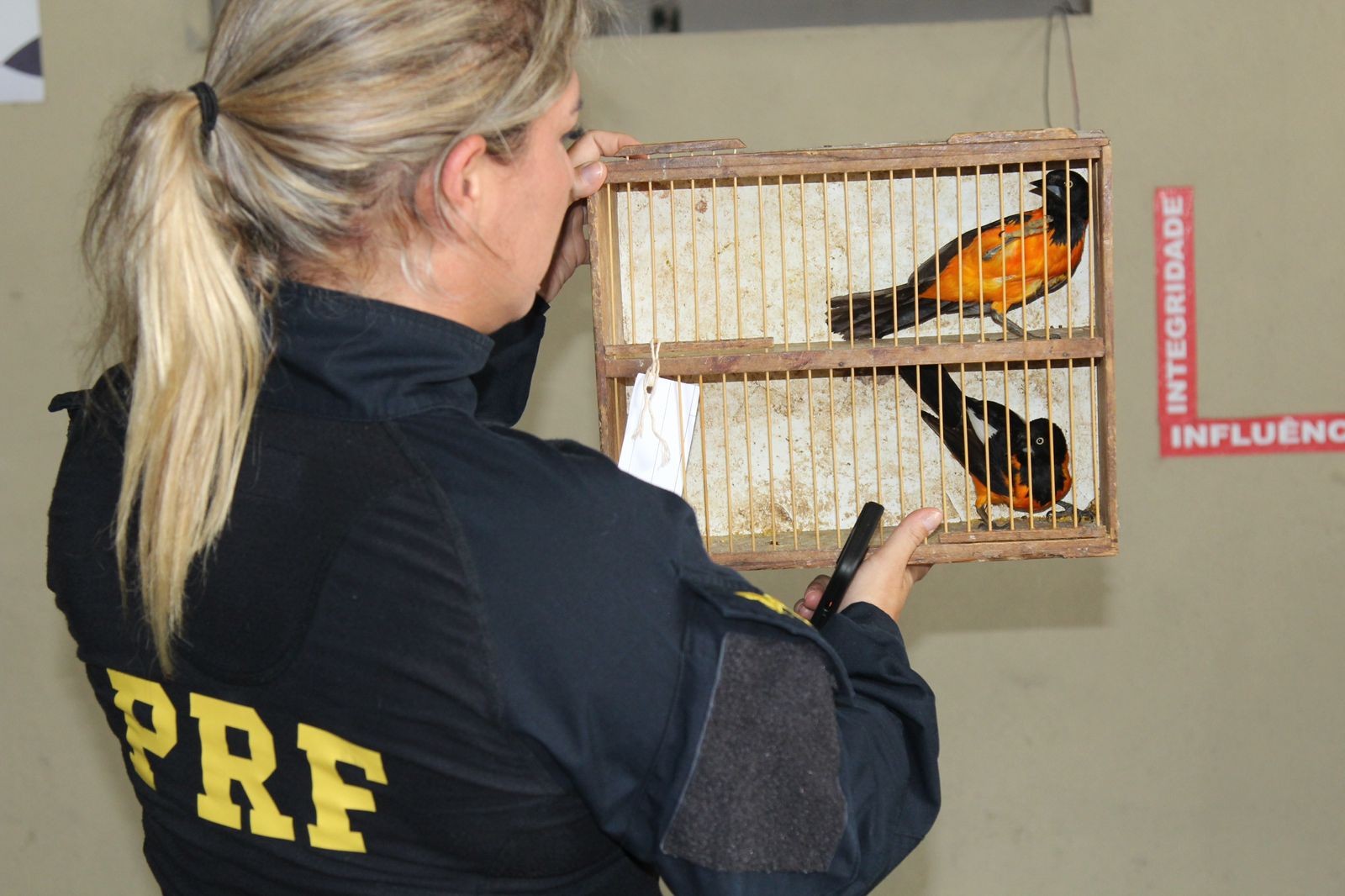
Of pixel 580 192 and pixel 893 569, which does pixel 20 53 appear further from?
pixel 893 569

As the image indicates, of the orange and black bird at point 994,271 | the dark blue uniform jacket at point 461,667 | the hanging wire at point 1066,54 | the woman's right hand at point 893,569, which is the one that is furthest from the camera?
the hanging wire at point 1066,54

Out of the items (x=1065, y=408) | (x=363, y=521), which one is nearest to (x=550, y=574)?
(x=363, y=521)

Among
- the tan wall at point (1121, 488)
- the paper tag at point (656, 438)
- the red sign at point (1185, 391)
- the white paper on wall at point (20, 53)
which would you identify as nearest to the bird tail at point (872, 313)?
the paper tag at point (656, 438)

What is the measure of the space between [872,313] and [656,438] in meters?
0.20

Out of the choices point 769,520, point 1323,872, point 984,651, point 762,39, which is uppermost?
point 762,39

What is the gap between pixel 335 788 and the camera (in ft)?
1.91

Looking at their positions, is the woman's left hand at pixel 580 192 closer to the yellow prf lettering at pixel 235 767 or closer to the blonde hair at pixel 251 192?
the blonde hair at pixel 251 192

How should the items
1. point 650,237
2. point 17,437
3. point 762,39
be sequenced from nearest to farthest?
point 650,237
point 762,39
point 17,437

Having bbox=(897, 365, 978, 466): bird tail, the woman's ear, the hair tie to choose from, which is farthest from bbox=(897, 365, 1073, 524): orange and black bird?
the hair tie

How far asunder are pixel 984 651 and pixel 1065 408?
79cm

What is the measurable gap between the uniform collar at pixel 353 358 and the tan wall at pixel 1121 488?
1.00 meters

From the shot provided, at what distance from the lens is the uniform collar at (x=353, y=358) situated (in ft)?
1.84

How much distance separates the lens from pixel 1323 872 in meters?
1.65

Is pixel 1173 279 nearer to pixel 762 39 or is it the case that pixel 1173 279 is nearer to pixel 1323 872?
pixel 762 39
